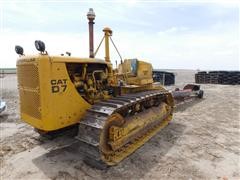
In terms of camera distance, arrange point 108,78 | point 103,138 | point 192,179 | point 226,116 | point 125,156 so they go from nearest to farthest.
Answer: point 192,179
point 103,138
point 125,156
point 108,78
point 226,116

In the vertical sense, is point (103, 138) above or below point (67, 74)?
below

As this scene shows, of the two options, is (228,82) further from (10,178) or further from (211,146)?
(10,178)

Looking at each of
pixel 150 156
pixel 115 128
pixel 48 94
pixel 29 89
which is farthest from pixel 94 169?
pixel 29 89

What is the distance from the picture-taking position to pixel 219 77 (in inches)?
858

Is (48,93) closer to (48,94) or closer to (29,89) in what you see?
(48,94)

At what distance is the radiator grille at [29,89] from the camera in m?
4.02

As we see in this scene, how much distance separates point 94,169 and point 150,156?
123 cm

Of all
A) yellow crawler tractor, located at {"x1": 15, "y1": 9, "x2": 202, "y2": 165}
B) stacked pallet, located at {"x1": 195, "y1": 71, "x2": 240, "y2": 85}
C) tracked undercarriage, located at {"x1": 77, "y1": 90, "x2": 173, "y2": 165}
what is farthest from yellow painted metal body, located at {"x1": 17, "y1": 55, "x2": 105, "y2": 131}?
stacked pallet, located at {"x1": 195, "y1": 71, "x2": 240, "y2": 85}

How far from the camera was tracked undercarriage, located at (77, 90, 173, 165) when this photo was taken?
3933mm

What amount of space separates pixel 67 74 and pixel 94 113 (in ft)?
2.87

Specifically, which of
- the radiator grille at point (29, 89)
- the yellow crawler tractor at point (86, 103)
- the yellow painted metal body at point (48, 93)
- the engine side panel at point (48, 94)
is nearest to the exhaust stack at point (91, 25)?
the yellow crawler tractor at point (86, 103)

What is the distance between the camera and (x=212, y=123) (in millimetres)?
7168

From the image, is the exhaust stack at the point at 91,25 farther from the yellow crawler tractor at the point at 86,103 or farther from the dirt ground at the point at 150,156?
the dirt ground at the point at 150,156

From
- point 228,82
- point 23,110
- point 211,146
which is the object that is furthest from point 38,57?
point 228,82
